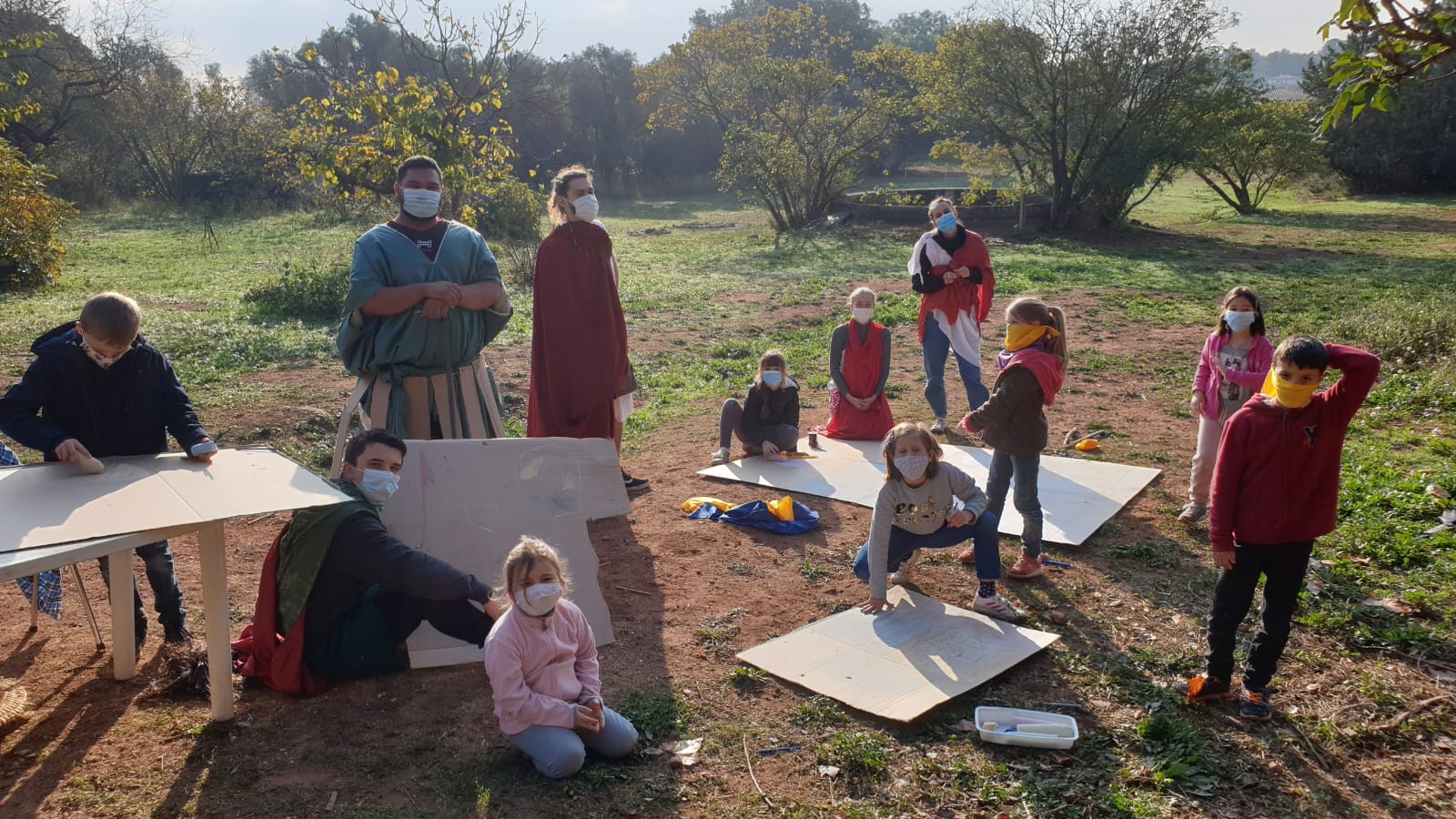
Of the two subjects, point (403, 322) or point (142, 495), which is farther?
point (403, 322)

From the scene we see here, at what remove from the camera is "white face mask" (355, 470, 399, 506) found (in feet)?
12.5

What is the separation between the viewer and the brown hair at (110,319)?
3703 millimetres

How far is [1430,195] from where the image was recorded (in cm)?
3053

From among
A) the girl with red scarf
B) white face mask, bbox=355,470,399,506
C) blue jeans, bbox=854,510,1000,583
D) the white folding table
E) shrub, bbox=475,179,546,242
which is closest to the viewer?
the white folding table

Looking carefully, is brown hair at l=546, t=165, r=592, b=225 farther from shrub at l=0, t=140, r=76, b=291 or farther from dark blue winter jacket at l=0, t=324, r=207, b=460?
shrub at l=0, t=140, r=76, b=291

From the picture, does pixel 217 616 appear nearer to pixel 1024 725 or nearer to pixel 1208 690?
pixel 1024 725

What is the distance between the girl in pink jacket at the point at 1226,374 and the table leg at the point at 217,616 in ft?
14.9

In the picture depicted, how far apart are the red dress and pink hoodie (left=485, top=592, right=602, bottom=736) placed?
4.53 m

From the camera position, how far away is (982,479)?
6426 mm

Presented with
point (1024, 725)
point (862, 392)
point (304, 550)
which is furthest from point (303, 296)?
point (1024, 725)

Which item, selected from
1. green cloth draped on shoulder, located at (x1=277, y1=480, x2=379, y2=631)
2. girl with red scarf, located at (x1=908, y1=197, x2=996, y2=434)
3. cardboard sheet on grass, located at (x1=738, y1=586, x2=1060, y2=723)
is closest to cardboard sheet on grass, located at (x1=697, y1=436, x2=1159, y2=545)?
girl with red scarf, located at (x1=908, y1=197, x2=996, y2=434)

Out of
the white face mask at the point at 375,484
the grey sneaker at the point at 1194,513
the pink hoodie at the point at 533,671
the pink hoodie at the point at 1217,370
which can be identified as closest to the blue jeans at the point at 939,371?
the pink hoodie at the point at 1217,370

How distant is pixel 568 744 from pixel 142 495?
5.16ft

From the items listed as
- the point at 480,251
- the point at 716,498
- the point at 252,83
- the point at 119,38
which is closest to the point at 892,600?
the point at 716,498
